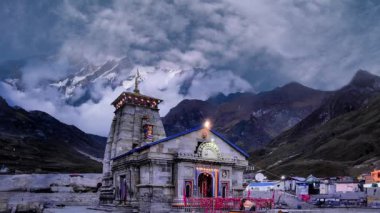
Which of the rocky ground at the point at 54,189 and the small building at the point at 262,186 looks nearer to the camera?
the rocky ground at the point at 54,189

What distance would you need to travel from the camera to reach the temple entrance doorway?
32875 millimetres

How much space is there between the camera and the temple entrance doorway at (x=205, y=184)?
3288 cm

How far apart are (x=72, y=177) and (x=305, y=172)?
8576 cm

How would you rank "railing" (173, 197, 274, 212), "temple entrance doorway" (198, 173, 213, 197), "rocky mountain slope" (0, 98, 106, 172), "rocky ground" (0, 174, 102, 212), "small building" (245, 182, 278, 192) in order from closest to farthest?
"railing" (173, 197, 274, 212)
"temple entrance doorway" (198, 173, 213, 197)
"rocky ground" (0, 174, 102, 212)
"small building" (245, 182, 278, 192)
"rocky mountain slope" (0, 98, 106, 172)

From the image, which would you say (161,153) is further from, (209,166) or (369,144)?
(369,144)

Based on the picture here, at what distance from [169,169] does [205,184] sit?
4.96 metres

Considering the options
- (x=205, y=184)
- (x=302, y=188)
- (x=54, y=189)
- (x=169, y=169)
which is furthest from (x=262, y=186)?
(x=169, y=169)

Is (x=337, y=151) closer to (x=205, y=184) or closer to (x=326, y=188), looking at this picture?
(x=326, y=188)

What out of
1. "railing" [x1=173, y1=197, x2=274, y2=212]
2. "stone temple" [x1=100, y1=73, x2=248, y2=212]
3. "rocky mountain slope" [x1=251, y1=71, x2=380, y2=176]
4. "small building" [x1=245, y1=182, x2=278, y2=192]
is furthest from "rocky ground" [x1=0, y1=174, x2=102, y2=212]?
"rocky mountain slope" [x1=251, y1=71, x2=380, y2=176]

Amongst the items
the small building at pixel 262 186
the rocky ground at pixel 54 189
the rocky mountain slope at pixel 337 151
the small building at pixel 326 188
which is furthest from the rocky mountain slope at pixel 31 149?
the small building at pixel 326 188

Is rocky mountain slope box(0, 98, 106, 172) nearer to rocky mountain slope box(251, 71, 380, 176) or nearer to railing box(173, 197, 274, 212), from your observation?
rocky mountain slope box(251, 71, 380, 176)

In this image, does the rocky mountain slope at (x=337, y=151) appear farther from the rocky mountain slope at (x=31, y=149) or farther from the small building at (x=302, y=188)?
the rocky mountain slope at (x=31, y=149)

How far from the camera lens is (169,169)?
30.7 meters

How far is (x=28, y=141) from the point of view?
160250mm
